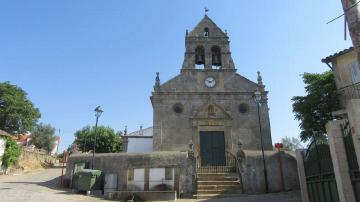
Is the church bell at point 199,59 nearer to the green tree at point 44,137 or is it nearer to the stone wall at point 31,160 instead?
the stone wall at point 31,160

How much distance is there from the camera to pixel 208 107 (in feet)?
74.3

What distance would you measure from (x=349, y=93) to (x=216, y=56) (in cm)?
1105

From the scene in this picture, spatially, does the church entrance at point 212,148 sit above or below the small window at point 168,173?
above

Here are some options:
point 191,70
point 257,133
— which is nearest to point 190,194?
point 257,133

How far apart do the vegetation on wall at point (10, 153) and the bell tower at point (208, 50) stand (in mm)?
16833

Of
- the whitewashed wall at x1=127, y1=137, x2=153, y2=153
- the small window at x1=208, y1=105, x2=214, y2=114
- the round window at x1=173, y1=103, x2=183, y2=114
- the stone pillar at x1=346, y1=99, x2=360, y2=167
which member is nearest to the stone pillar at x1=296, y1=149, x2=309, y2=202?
the stone pillar at x1=346, y1=99, x2=360, y2=167

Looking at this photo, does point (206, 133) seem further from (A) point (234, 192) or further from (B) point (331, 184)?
(B) point (331, 184)

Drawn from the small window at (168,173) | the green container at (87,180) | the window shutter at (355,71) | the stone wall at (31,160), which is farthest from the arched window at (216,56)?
the stone wall at (31,160)

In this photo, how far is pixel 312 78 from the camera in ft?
60.0

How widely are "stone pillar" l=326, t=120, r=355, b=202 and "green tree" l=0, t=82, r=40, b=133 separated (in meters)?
41.1

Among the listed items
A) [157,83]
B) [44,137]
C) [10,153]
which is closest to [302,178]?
[157,83]

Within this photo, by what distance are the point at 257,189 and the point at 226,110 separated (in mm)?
7843

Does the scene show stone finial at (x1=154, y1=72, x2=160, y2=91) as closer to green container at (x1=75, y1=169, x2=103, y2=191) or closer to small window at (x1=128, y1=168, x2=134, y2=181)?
small window at (x1=128, y1=168, x2=134, y2=181)

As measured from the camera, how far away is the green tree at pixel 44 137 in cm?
5175
